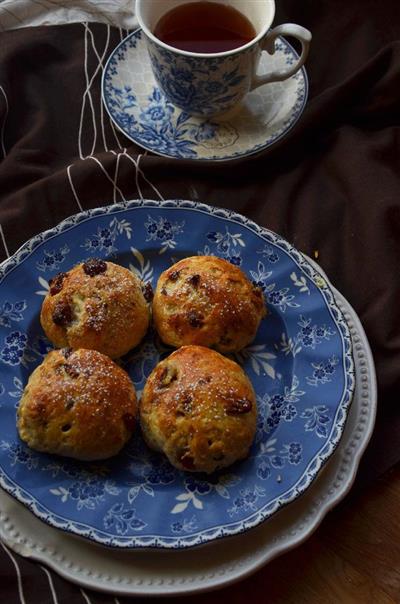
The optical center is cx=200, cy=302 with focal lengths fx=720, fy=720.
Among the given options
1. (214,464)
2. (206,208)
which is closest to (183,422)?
(214,464)

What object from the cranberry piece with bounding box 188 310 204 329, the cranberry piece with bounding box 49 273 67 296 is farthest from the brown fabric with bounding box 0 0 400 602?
the cranberry piece with bounding box 188 310 204 329

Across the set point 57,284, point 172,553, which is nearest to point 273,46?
point 57,284

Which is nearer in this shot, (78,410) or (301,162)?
(78,410)

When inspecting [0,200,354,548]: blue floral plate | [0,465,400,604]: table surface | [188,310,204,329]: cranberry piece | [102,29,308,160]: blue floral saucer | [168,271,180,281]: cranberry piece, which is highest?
[102,29,308,160]: blue floral saucer

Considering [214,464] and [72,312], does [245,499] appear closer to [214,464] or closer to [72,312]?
[214,464]

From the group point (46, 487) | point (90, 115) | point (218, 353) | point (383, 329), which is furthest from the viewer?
point (90, 115)

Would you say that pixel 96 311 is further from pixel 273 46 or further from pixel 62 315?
pixel 273 46

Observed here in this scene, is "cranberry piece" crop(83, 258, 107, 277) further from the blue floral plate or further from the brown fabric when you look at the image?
the brown fabric
